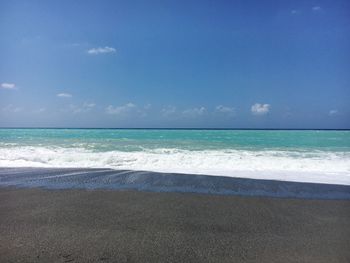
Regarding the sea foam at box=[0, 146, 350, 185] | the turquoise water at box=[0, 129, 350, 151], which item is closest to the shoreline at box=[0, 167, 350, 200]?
the sea foam at box=[0, 146, 350, 185]

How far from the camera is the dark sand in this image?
366cm

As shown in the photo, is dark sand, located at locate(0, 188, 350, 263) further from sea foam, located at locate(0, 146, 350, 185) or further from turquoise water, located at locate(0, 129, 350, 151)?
turquoise water, located at locate(0, 129, 350, 151)

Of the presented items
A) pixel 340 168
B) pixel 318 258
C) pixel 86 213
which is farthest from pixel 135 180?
pixel 340 168

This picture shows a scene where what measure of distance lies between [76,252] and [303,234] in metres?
3.01

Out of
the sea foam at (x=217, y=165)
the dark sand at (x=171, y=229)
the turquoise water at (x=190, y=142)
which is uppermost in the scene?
the turquoise water at (x=190, y=142)

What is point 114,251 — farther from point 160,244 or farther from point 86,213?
point 86,213

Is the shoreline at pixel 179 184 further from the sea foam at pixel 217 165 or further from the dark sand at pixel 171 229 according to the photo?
the sea foam at pixel 217 165

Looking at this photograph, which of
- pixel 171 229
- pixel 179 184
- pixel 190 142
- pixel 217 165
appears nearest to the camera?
pixel 171 229

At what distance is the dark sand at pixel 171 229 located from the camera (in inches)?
144

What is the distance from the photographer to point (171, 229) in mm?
4504

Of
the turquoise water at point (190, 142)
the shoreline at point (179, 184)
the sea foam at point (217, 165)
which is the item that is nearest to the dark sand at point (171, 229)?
the shoreline at point (179, 184)

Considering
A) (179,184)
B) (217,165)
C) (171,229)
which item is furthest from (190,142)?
(171,229)

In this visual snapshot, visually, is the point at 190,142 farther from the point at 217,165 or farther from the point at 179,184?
the point at 179,184

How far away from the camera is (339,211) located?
5.71 metres
